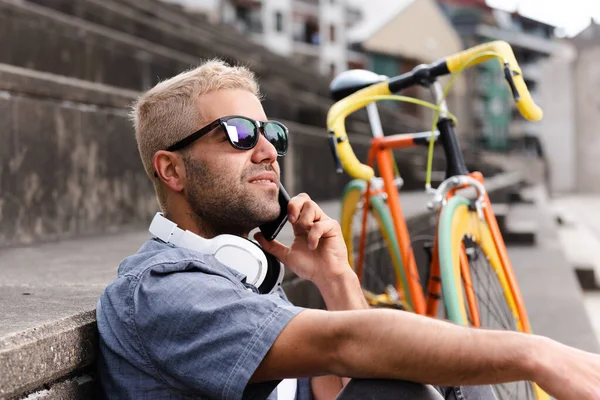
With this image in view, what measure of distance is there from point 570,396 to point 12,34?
182 inches

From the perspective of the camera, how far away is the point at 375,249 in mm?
3953

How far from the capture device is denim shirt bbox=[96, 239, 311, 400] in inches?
53.9

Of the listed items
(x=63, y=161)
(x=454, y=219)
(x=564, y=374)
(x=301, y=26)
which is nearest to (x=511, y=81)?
(x=454, y=219)

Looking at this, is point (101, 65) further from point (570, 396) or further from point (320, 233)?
point (570, 396)

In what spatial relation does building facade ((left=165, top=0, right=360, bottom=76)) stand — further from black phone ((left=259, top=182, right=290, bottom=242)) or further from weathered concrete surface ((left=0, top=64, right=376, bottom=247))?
black phone ((left=259, top=182, right=290, bottom=242))

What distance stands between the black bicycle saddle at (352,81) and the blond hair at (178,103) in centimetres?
143

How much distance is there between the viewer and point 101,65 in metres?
5.95

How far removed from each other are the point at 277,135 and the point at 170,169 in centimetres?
32

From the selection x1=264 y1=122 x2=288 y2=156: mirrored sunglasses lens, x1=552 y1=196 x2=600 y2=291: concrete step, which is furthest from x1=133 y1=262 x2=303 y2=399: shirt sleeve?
x1=552 y1=196 x2=600 y2=291: concrete step

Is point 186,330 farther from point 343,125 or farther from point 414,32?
point 414,32

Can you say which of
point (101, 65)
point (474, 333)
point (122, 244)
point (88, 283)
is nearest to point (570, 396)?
point (474, 333)

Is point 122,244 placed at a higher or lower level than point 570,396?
higher

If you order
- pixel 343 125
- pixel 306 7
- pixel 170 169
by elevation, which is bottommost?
pixel 170 169

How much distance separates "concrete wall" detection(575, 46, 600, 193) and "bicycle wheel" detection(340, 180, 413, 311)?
4220 cm
